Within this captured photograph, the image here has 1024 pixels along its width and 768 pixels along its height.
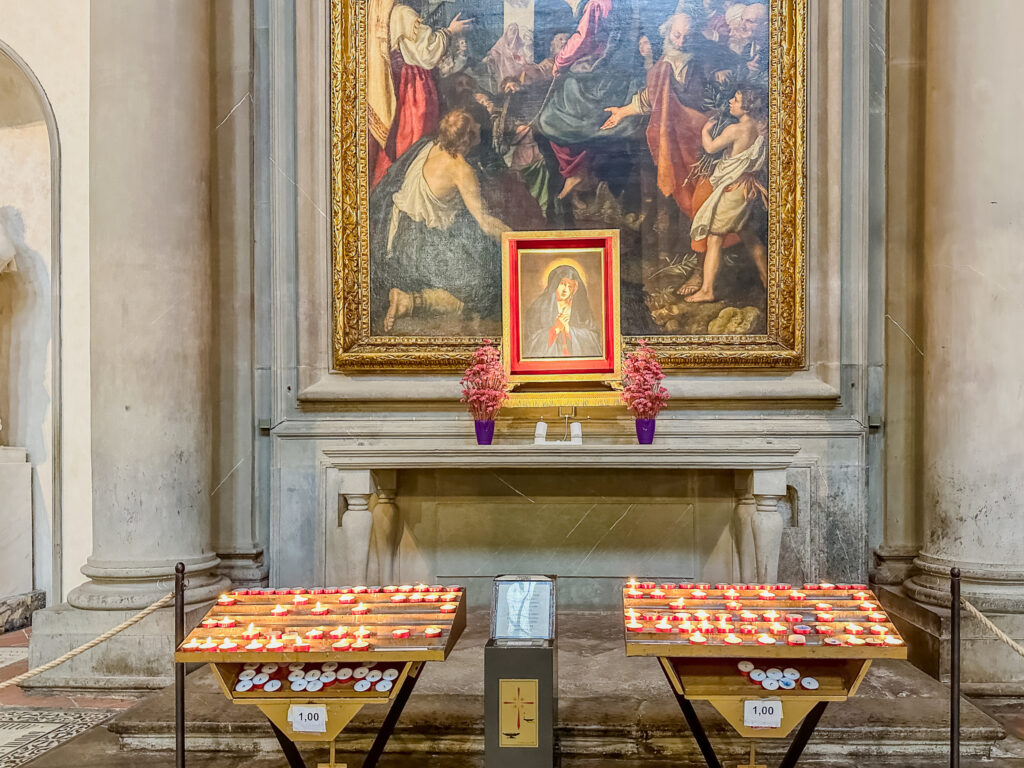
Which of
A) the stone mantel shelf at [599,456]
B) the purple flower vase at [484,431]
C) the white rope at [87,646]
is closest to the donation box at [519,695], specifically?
the white rope at [87,646]

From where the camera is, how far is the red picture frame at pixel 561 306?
5711 millimetres

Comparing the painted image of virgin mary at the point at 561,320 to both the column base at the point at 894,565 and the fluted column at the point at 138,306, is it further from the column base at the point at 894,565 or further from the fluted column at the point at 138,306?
the column base at the point at 894,565

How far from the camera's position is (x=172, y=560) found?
537 centimetres

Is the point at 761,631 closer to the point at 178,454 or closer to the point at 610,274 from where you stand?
the point at 610,274

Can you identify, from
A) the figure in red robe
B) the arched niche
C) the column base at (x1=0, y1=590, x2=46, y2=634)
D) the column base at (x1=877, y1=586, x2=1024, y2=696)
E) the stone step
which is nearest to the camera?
the stone step

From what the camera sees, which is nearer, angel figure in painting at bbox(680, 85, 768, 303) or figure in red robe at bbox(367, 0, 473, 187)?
angel figure in painting at bbox(680, 85, 768, 303)

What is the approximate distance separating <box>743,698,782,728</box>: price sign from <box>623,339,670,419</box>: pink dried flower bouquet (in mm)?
2534

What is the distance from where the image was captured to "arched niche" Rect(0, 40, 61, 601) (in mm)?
6914

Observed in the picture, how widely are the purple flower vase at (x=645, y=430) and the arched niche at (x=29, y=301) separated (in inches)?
178

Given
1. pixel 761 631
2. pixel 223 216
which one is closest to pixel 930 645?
pixel 761 631

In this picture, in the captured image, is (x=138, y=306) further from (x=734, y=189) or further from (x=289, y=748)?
(x=734, y=189)

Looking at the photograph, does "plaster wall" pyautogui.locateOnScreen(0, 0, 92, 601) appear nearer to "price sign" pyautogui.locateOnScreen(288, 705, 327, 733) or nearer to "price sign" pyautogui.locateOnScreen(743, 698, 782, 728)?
"price sign" pyautogui.locateOnScreen(288, 705, 327, 733)

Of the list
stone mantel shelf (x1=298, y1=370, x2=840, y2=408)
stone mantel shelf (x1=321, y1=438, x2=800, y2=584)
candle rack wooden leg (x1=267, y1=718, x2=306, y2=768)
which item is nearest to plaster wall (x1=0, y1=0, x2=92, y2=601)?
stone mantel shelf (x1=298, y1=370, x2=840, y2=408)

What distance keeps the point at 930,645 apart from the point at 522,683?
292 centimetres
